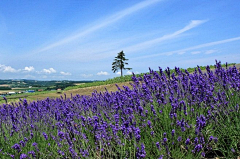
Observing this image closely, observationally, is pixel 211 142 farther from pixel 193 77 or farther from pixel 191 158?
pixel 193 77

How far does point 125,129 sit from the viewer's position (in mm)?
2604

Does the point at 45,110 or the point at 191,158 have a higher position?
the point at 45,110

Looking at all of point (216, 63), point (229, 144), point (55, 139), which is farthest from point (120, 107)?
point (216, 63)

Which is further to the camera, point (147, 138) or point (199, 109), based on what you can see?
point (199, 109)

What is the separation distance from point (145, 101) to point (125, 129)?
1.24m

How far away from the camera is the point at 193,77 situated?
14.8 feet

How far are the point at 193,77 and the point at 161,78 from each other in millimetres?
616

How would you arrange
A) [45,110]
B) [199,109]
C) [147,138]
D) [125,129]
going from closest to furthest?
[125,129] < [147,138] < [199,109] < [45,110]

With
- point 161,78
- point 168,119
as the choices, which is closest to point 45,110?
point 161,78

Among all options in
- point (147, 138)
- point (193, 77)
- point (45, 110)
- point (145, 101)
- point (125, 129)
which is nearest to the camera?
point (125, 129)

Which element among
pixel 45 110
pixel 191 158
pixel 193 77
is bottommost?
pixel 191 158

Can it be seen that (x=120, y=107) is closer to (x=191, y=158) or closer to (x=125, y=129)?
(x=125, y=129)

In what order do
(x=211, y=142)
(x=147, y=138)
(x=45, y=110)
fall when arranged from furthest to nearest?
(x=45, y=110)
(x=211, y=142)
(x=147, y=138)

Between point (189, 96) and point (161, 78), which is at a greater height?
point (161, 78)
